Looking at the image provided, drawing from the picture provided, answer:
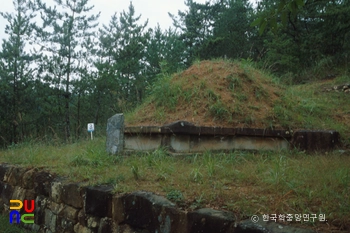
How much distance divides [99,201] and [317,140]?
309 cm

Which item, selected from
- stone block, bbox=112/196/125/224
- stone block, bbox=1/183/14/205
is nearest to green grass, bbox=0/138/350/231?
stone block, bbox=112/196/125/224

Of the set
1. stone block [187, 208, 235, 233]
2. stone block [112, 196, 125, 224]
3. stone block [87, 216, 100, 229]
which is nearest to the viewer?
stone block [187, 208, 235, 233]

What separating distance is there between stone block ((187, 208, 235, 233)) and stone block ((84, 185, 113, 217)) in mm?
1022

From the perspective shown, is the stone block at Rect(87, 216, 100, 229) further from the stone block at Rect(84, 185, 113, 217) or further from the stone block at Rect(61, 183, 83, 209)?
the stone block at Rect(61, 183, 83, 209)

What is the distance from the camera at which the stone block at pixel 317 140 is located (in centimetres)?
443

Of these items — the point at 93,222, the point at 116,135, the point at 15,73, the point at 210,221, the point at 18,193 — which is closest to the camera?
the point at 210,221

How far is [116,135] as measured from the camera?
4566 mm

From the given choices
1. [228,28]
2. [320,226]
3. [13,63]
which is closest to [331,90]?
[320,226]

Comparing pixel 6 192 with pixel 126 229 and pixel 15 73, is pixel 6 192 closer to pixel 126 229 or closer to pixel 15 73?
pixel 126 229

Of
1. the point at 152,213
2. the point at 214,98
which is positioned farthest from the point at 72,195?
the point at 214,98

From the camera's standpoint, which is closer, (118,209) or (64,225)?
(118,209)

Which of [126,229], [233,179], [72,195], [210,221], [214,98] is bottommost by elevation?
[126,229]

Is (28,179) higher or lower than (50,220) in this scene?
higher

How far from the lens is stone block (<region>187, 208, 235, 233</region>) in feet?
6.96
